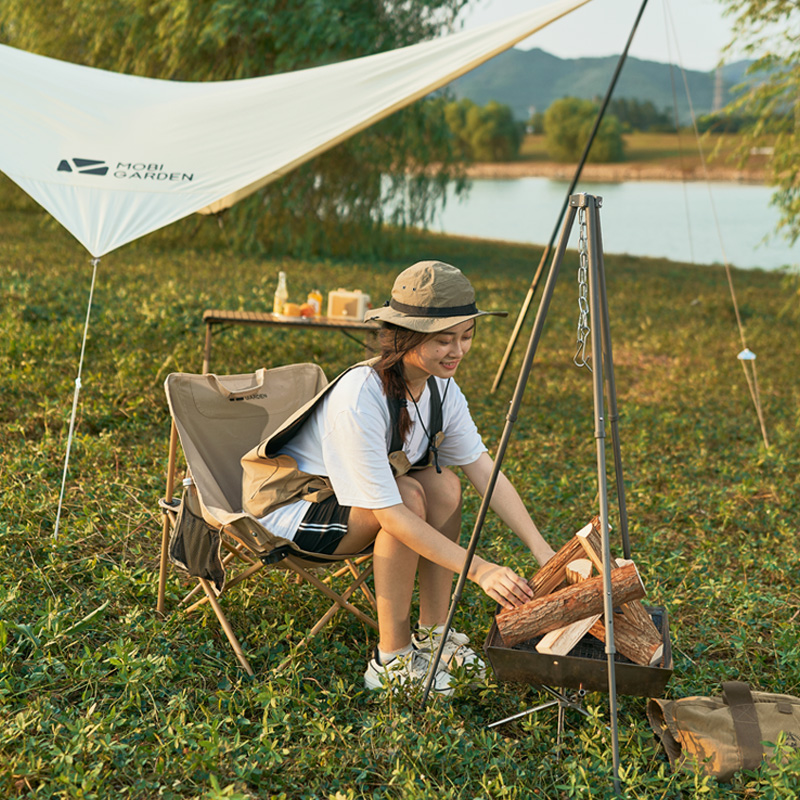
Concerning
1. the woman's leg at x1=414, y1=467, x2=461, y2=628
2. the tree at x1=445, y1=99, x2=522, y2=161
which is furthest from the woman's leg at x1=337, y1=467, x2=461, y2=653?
the tree at x1=445, y1=99, x2=522, y2=161

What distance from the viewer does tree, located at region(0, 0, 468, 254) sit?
10.9 meters

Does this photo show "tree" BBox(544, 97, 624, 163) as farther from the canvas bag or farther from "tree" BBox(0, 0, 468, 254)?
the canvas bag

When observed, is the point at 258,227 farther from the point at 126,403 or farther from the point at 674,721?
the point at 674,721

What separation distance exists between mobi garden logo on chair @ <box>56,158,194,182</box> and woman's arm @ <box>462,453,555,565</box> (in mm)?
2024

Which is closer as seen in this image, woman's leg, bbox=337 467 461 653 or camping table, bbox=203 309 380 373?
woman's leg, bbox=337 467 461 653

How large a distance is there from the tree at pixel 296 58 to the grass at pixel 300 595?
517cm

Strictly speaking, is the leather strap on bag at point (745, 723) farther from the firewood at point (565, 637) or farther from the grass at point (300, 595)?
the firewood at point (565, 637)

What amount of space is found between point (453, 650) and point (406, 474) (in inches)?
21.1

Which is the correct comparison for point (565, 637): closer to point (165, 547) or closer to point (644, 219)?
point (165, 547)

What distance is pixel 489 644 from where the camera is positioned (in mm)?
2102

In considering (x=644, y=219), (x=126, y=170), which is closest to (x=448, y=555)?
(x=126, y=170)

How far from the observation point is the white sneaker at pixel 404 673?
7.45 feet

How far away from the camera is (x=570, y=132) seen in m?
31.9

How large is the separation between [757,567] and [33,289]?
5653 mm
